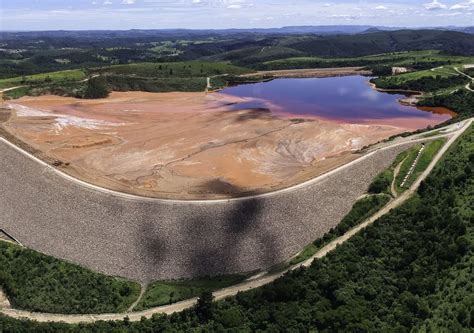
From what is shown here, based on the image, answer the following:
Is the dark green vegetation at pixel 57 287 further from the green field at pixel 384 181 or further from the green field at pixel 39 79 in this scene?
the green field at pixel 39 79

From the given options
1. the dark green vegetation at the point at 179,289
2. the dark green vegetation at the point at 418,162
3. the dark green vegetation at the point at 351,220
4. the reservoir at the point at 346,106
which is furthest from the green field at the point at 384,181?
the reservoir at the point at 346,106

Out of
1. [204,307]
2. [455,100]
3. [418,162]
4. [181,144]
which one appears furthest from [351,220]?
[455,100]

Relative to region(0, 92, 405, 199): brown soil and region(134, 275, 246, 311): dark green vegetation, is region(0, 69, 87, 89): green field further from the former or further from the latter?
region(134, 275, 246, 311): dark green vegetation

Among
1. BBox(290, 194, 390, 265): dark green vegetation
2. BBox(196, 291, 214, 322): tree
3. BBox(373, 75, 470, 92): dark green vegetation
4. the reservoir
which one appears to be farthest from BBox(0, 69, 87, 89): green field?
BBox(196, 291, 214, 322): tree

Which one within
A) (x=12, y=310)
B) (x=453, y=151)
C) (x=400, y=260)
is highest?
(x=453, y=151)

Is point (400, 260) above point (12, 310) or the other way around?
above

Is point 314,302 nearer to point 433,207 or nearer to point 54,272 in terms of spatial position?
point 433,207

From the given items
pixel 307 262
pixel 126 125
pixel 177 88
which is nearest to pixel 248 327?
pixel 307 262
